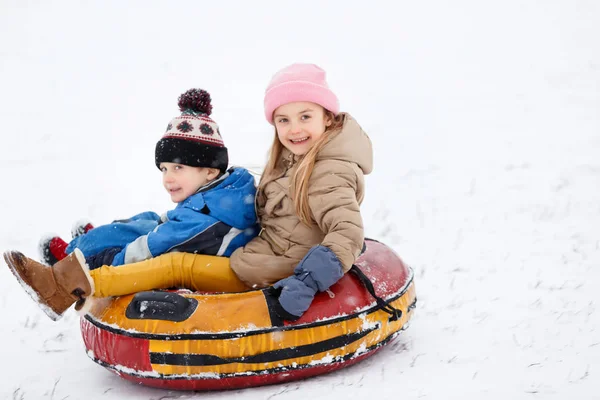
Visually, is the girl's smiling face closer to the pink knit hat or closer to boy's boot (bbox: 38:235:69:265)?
the pink knit hat

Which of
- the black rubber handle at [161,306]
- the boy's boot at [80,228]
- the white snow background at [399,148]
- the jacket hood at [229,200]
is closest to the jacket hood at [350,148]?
the jacket hood at [229,200]

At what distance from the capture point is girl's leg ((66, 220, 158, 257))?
4.28 meters

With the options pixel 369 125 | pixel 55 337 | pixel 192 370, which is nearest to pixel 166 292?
pixel 192 370

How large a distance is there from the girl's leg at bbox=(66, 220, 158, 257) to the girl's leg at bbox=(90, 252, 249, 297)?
588 mm

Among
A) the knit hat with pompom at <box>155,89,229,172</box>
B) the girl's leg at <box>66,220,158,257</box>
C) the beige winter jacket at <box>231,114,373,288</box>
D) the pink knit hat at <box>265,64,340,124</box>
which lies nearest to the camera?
the beige winter jacket at <box>231,114,373,288</box>

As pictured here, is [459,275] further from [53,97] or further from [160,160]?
[53,97]

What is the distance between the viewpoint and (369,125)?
36.3ft

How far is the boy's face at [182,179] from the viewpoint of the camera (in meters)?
4.21

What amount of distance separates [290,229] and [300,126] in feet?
2.04

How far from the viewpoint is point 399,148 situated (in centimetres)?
989

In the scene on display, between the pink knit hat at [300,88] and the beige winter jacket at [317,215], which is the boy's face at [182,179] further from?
the pink knit hat at [300,88]

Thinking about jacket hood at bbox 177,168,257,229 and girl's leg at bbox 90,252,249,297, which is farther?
jacket hood at bbox 177,168,257,229

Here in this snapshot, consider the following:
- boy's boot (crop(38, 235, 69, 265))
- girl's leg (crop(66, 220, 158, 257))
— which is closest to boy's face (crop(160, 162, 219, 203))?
girl's leg (crop(66, 220, 158, 257))

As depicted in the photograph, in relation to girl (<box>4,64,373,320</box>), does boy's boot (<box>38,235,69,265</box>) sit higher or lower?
lower
